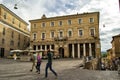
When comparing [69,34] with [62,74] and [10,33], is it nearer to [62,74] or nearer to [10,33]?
[10,33]

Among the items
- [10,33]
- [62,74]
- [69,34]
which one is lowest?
[62,74]

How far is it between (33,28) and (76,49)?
13977 mm

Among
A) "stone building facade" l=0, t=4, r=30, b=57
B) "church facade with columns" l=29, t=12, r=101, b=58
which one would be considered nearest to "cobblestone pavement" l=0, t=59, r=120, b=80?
"church facade with columns" l=29, t=12, r=101, b=58

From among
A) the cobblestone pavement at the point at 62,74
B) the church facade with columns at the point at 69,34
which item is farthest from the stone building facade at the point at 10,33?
the cobblestone pavement at the point at 62,74

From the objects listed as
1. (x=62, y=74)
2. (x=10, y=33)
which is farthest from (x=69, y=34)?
(x=62, y=74)

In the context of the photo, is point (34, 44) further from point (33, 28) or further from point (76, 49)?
point (76, 49)

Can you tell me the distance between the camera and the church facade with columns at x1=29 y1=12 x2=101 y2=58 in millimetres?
44500

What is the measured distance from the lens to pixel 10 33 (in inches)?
1897

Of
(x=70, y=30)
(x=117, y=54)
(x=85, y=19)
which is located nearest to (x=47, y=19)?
(x=70, y=30)

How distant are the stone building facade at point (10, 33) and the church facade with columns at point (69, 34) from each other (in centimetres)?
506

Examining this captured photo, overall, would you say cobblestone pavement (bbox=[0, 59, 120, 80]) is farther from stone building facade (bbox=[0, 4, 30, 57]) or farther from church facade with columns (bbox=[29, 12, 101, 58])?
stone building facade (bbox=[0, 4, 30, 57])

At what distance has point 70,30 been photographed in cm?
4700

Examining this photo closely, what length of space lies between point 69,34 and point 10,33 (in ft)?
51.9

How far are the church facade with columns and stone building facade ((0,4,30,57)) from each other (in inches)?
199
